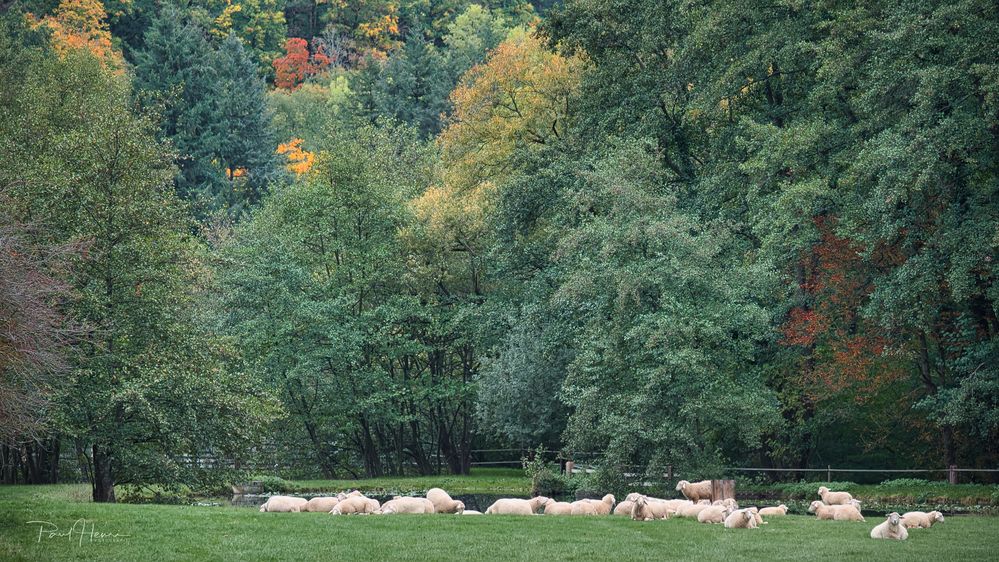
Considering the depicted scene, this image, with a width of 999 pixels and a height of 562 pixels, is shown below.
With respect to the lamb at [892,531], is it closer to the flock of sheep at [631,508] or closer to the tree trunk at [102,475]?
the flock of sheep at [631,508]

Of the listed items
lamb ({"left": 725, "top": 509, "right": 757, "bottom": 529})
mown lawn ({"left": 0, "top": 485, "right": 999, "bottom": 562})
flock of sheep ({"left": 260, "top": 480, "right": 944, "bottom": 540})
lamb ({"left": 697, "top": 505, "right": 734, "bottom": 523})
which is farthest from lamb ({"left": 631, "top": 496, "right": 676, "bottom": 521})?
lamb ({"left": 725, "top": 509, "right": 757, "bottom": 529})

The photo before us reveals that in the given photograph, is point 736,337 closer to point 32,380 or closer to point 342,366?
point 342,366

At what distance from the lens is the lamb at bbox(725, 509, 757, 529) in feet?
62.6

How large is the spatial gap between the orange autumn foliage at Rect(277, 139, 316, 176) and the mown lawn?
6176 cm

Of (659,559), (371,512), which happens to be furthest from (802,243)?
(659,559)

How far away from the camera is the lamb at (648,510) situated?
817 inches

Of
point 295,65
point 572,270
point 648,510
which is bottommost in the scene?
point 648,510

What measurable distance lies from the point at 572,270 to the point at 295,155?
53997 mm

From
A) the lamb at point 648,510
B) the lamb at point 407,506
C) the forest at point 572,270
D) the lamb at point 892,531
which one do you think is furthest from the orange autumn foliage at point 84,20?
the lamb at point 892,531

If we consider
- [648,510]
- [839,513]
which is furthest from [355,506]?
[839,513]

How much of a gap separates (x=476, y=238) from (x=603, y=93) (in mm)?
9040

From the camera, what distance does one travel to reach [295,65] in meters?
108

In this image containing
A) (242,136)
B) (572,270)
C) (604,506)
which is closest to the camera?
(604,506)

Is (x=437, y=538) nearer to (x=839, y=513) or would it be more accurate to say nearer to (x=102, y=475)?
(x=839, y=513)
